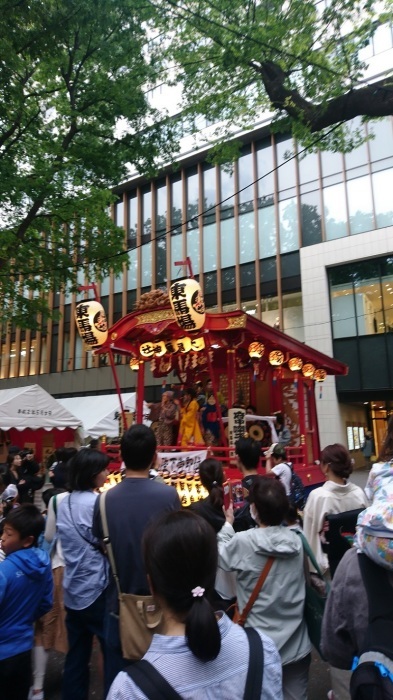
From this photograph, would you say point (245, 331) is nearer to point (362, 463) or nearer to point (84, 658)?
point (84, 658)

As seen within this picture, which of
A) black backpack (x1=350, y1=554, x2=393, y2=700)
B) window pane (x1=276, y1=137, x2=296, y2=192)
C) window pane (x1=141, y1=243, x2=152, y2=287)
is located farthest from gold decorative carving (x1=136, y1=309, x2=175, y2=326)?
window pane (x1=141, y1=243, x2=152, y2=287)

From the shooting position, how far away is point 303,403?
12539mm

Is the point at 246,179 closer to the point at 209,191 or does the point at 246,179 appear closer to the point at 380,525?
the point at 209,191

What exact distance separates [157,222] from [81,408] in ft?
37.8

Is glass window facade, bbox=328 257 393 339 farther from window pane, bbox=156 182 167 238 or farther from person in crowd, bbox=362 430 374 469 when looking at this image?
window pane, bbox=156 182 167 238

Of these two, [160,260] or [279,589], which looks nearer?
[279,589]

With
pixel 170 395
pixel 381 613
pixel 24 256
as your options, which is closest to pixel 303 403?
pixel 170 395

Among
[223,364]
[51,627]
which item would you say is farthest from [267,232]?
[51,627]

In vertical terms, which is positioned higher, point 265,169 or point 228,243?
point 265,169

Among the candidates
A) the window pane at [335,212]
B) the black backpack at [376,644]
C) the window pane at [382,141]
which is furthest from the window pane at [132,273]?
the black backpack at [376,644]

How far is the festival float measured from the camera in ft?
27.5

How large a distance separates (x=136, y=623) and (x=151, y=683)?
1207mm

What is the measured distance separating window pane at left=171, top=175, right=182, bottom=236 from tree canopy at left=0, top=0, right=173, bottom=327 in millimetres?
11263

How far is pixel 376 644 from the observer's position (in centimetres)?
149
